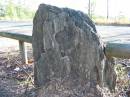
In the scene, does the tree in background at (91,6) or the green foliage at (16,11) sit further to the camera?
the green foliage at (16,11)

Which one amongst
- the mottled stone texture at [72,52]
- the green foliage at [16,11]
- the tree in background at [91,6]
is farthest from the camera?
the green foliage at [16,11]

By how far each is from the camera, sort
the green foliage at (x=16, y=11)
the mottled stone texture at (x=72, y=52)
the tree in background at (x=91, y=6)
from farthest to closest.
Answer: the green foliage at (x=16, y=11) < the tree in background at (x=91, y=6) < the mottled stone texture at (x=72, y=52)

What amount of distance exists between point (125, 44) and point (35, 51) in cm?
99

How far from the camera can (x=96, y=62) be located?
3117mm

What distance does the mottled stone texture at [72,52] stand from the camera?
312 centimetres

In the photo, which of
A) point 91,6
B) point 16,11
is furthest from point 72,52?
point 16,11

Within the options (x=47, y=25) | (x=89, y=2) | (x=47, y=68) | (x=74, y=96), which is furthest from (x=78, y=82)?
(x=89, y=2)

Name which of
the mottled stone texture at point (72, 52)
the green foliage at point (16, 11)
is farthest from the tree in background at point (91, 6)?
the mottled stone texture at point (72, 52)

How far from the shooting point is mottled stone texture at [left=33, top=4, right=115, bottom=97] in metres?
3.12

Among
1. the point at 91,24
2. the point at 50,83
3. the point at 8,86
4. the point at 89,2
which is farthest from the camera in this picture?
the point at 89,2

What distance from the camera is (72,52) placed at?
10.5 feet

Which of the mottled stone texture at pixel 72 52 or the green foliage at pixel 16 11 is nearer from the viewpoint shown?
the mottled stone texture at pixel 72 52

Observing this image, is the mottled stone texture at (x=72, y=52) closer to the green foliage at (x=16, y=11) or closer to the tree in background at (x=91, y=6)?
the tree in background at (x=91, y=6)

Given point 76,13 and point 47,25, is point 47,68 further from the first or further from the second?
point 76,13
